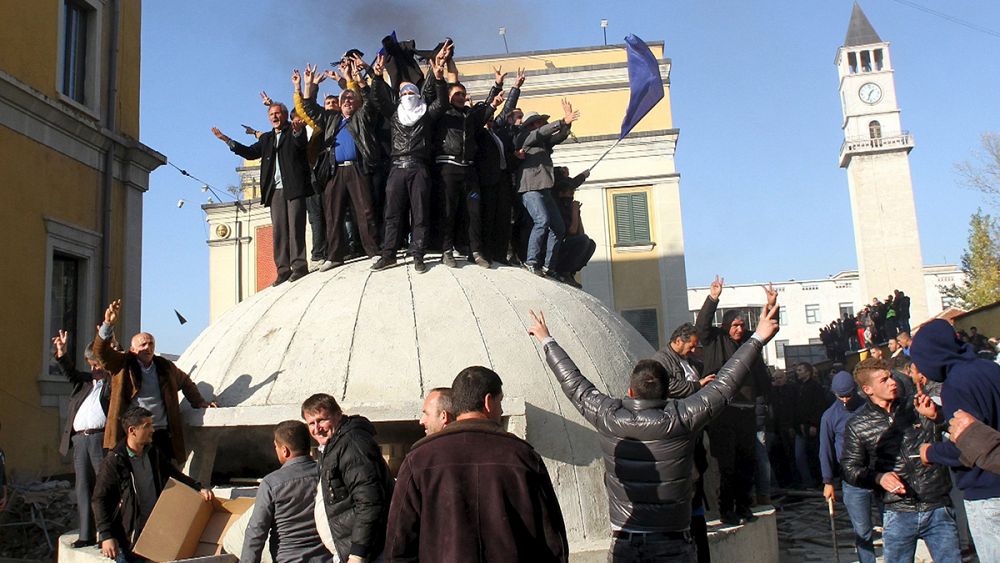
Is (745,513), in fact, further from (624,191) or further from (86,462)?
(624,191)

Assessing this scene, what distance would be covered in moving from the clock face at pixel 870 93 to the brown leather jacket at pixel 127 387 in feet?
255

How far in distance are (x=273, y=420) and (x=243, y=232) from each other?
71.5ft

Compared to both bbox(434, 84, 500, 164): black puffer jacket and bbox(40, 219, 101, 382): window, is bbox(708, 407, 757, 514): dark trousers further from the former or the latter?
bbox(40, 219, 101, 382): window

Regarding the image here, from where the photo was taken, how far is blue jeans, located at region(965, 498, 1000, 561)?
432 cm

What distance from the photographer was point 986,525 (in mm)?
4375

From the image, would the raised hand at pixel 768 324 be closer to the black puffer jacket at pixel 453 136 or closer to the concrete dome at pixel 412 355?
the concrete dome at pixel 412 355

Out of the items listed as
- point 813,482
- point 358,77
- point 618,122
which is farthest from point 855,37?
point 358,77

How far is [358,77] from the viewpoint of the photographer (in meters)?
9.02

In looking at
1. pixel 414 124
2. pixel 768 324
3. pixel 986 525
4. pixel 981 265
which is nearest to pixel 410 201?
pixel 414 124

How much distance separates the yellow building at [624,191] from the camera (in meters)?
23.5

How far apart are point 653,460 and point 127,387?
4.28 meters

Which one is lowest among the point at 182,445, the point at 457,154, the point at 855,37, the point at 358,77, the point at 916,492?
the point at 916,492

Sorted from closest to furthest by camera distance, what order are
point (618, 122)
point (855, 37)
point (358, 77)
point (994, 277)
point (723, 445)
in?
point (723, 445) < point (358, 77) < point (618, 122) < point (994, 277) < point (855, 37)

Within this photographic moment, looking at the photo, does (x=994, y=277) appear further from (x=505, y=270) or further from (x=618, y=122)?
(x=505, y=270)
